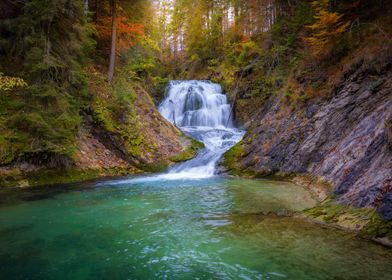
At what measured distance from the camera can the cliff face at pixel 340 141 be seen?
6926 mm

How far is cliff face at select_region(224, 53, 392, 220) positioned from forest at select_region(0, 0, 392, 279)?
0.17 ft

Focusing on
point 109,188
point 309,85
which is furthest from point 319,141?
point 109,188

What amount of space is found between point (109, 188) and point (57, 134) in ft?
9.36

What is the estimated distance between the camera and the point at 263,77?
74.0 ft

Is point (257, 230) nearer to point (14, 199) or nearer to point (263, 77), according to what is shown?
point (14, 199)

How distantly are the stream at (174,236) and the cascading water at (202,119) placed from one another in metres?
4.48

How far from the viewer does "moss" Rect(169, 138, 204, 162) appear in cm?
1724

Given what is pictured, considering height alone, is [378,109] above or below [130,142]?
above

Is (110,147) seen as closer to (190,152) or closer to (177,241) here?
(190,152)

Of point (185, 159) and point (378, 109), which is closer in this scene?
point (378, 109)

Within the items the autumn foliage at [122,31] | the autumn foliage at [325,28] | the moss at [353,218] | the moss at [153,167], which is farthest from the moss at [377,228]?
the autumn foliage at [122,31]

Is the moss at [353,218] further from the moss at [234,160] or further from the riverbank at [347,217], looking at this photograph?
the moss at [234,160]

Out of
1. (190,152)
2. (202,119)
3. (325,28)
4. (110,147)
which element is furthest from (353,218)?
(202,119)

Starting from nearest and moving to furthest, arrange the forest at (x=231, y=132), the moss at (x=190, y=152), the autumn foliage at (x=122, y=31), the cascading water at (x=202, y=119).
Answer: the forest at (x=231, y=132) < the cascading water at (x=202, y=119) < the moss at (x=190, y=152) < the autumn foliage at (x=122, y=31)
